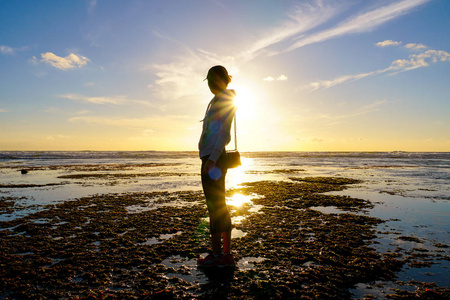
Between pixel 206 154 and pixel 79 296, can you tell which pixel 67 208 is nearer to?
pixel 79 296

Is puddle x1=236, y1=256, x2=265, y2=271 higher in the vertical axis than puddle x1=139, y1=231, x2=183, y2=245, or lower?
higher

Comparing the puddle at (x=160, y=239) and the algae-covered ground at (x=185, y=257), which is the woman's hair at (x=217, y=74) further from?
the puddle at (x=160, y=239)

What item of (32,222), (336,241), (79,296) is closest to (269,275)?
(336,241)

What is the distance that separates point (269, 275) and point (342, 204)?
7.82m

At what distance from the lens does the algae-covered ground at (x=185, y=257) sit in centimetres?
400

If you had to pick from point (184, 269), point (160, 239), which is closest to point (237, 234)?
point (160, 239)

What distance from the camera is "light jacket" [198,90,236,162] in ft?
14.8

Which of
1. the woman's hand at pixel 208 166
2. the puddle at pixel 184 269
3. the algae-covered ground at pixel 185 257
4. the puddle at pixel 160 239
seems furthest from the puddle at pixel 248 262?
the puddle at pixel 160 239

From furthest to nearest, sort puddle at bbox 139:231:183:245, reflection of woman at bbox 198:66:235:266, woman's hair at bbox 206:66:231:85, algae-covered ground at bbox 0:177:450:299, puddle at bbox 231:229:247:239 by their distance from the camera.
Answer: puddle at bbox 231:229:247:239 < puddle at bbox 139:231:183:245 < woman's hair at bbox 206:66:231:85 < reflection of woman at bbox 198:66:235:266 < algae-covered ground at bbox 0:177:450:299

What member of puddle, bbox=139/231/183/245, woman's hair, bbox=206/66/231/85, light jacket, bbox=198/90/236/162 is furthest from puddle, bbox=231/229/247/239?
woman's hair, bbox=206/66/231/85

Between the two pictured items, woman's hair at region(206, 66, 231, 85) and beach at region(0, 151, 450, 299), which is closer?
beach at region(0, 151, 450, 299)

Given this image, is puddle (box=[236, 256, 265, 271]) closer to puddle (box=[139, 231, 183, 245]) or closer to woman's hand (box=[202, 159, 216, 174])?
woman's hand (box=[202, 159, 216, 174])

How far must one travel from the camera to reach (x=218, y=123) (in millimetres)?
4539

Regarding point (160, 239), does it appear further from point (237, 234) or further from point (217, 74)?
point (217, 74)
